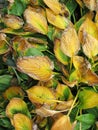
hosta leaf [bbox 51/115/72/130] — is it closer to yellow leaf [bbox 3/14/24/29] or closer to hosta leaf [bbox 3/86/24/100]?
hosta leaf [bbox 3/86/24/100]

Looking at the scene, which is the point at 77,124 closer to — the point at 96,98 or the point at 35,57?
the point at 96,98

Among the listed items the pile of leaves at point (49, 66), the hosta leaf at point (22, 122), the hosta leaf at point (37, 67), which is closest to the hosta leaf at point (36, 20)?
the pile of leaves at point (49, 66)

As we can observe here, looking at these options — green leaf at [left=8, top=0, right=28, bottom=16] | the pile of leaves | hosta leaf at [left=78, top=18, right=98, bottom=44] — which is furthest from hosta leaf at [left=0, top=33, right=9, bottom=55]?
hosta leaf at [left=78, top=18, right=98, bottom=44]

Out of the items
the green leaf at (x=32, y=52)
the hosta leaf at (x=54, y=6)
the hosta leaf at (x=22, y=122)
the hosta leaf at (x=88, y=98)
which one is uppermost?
the hosta leaf at (x=54, y=6)

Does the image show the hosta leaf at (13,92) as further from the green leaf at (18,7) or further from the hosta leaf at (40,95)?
the green leaf at (18,7)

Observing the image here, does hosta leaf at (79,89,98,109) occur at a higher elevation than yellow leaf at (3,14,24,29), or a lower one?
lower

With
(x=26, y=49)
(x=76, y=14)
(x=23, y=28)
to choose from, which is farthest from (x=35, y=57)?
(x=76, y=14)
